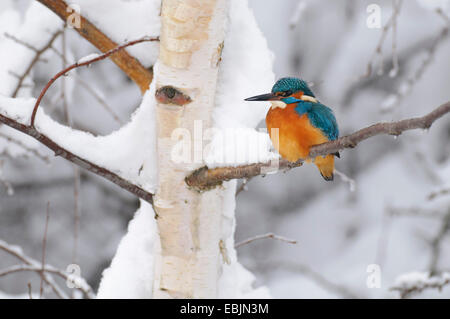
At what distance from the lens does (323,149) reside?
1.25 meters

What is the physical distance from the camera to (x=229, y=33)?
68.6 inches

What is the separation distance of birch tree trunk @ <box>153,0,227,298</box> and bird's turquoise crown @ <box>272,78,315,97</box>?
347 millimetres

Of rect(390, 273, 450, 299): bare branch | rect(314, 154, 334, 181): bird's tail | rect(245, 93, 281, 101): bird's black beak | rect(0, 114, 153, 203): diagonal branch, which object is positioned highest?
rect(245, 93, 281, 101): bird's black beak

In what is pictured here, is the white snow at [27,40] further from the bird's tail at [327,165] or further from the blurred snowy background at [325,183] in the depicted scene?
the bird's tail at [327,165]

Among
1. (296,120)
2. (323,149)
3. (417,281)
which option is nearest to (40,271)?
(296,120)

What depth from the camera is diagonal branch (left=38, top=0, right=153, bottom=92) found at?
178 centimetres

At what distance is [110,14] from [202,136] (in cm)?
58

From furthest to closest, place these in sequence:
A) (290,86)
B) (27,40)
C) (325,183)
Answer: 1. (325,183)
2. (27,40)
3. (290,86)

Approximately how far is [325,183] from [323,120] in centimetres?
145

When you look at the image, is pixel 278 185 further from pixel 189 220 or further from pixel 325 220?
pixel 189 220

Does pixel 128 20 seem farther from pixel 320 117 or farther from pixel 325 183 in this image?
pixel 325 183

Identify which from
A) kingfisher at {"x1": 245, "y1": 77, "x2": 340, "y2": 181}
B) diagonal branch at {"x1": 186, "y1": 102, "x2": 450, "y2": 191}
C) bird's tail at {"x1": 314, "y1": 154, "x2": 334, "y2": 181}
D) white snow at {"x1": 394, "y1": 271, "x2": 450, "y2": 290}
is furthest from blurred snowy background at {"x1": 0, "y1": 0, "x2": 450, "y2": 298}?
diagonal branch at {"x1": 186, "y1": 102, "x2": 450, "y2": 191}

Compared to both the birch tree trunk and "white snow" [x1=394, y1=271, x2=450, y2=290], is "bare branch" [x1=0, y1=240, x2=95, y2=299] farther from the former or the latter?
"white snow" [x1=394, y1=271, x2=450, y2=290]
